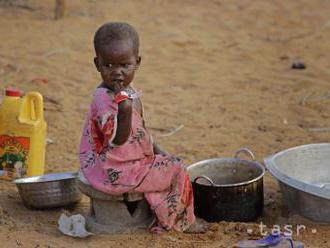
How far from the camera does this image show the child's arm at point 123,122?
340cm

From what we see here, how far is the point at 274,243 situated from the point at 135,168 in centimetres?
76

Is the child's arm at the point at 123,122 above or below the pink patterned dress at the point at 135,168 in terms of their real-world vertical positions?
above

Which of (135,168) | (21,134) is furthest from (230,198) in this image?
(21,134)

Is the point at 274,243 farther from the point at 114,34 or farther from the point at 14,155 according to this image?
the point at 14,155

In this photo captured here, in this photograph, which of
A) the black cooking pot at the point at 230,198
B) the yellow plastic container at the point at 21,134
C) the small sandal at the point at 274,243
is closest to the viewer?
the small sandal at the point at 274,243

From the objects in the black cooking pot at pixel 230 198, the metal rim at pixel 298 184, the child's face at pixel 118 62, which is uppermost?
the child's face at pixel 118 62

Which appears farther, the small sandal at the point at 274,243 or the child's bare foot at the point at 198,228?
Answer: the child's bare foot at the point at 198,228

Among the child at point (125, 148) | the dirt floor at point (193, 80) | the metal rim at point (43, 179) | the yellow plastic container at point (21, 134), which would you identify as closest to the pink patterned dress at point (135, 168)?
the child at point (125, 148)

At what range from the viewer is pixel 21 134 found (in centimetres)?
436

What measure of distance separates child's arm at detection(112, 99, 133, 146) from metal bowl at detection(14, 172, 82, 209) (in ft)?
2.03

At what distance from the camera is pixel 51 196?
404 cm

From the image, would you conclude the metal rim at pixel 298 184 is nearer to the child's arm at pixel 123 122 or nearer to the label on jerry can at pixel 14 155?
the child's arm at pixel 123 122

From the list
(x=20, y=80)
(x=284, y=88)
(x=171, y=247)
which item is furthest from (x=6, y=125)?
(x=284, y=88)

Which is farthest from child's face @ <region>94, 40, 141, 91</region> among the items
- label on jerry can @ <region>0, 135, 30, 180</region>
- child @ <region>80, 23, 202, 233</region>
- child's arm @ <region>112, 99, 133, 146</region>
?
label on jerry can @ <region>0, 135, 30, 180</region>
